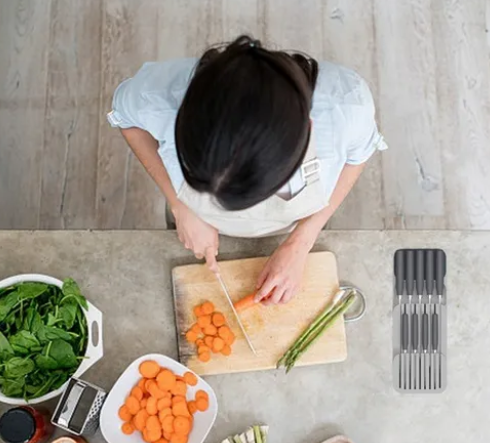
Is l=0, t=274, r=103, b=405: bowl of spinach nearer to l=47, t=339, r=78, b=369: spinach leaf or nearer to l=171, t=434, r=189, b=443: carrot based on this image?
l=47, t=339, r=78, b=369: spinach leaf

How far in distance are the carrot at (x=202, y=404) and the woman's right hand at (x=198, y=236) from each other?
0.65 feet

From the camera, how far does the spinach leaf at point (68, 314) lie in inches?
36.9

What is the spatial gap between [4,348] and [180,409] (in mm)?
271

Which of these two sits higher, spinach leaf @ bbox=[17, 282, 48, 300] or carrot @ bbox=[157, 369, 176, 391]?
spinach leaf @ bbox=[17, 282, 48, 300]

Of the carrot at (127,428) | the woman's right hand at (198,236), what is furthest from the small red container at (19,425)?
the woman's right hand at (198,236)

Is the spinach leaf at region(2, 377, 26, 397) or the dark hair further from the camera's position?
the spinach leaf at region(2, 377, 26, 397)

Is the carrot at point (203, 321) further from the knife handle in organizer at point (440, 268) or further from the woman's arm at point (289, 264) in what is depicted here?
the knife handle in organizer at point (440, 268)

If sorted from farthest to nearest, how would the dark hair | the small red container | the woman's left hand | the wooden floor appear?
the wooden floor < the woman's left hand < the small red container < the dark hair

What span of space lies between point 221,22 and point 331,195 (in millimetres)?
893

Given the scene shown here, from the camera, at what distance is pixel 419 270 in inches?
41.4

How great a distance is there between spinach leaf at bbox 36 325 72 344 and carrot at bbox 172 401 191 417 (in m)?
0.19

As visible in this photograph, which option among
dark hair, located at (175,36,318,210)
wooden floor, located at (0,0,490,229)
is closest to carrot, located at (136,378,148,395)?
dark hair, located at (175,36,318,210)

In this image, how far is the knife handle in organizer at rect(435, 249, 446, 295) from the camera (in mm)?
1047

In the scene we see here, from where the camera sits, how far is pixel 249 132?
0.69 meters
